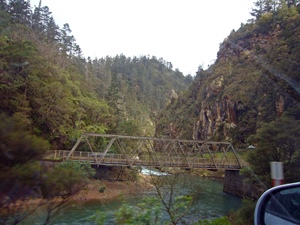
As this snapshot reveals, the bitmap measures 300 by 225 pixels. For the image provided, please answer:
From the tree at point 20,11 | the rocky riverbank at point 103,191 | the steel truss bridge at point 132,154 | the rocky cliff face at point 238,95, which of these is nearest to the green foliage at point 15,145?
the steel truss bridge at point 132,154

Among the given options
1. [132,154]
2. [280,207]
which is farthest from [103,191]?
[280,207]

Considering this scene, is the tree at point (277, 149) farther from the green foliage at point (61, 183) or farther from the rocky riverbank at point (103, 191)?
the green foliage at point (61, 183)

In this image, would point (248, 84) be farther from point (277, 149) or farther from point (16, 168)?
point (16, 168)

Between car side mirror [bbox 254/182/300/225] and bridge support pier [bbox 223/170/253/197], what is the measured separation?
1796cm

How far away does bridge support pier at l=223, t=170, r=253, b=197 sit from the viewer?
767 inches

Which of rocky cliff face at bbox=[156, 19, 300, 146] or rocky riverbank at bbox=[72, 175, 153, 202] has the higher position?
rocky cliff face at bbox=[156, 19, 300, 146]

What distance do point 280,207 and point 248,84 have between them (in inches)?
1347

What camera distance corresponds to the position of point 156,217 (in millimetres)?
3709

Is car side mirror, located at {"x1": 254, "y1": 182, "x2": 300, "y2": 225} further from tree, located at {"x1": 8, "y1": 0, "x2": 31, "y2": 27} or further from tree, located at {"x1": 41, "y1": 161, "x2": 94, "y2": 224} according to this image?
tree, located at {"x1": 8, "y1": 0, "x2": 31, "y2": 27}

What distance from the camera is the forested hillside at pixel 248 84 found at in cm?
2156

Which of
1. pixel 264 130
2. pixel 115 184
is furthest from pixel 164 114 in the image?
pixel 264 130

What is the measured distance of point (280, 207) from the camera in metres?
2.07

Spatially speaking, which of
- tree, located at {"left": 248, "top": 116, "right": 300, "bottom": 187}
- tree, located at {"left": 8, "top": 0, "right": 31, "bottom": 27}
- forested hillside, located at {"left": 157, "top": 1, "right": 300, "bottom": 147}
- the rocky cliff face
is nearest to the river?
tree, located at {"left": 248, "top": 116, "right": 300, "bottom": 187}

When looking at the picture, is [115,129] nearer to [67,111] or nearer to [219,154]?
[67,111]
